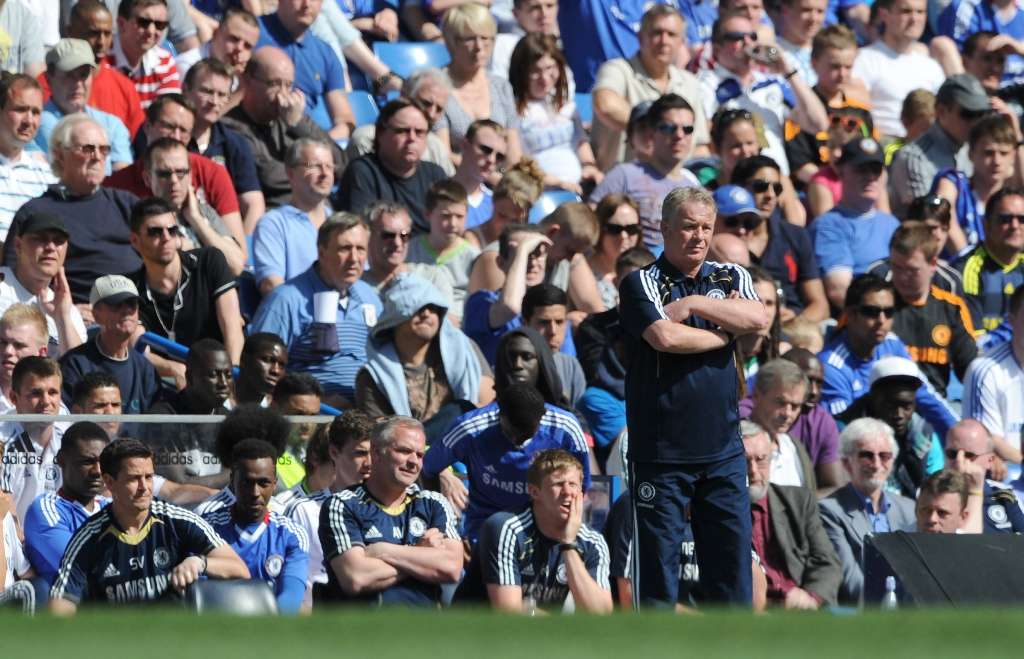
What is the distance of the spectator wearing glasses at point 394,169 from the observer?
1174 cm

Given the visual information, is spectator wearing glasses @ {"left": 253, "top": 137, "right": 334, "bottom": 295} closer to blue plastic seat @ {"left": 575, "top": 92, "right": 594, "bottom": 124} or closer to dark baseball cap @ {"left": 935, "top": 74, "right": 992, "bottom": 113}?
blue plastic seat @ {"left": 575, "top": 92, "right": 594, "bottom": 124}

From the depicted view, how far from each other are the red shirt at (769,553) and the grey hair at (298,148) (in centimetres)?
350

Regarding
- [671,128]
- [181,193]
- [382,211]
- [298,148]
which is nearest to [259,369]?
[382,211]

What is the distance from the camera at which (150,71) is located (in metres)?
12.3

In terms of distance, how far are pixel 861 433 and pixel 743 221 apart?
219 cm

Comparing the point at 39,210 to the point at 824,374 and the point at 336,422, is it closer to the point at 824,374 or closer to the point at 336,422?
the point at 336,422

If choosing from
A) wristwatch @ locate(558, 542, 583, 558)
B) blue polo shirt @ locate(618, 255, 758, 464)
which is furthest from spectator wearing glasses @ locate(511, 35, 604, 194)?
blue polo shirt @ locate(618, 255, 758, 464)

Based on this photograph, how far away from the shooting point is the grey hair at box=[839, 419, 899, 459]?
10039mm

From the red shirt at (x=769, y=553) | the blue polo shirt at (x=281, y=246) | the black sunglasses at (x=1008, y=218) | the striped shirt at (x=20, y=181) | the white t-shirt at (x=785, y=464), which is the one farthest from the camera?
the black sunglasses at (x=1008, y=218)

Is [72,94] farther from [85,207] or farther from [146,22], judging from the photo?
[85,207]

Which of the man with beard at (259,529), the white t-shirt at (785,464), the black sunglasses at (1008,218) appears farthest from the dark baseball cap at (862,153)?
the man with beard at (259,529)

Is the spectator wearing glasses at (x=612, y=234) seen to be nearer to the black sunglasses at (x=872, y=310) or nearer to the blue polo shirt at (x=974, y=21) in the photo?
the black sunglasses at (x=872, y=310)

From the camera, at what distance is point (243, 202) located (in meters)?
11.6

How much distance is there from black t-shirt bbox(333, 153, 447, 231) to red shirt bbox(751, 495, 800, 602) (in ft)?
11.0
